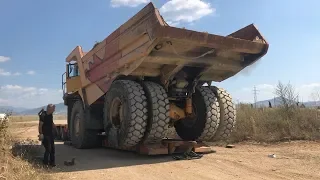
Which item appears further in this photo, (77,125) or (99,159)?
(77,125)

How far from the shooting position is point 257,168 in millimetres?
6992

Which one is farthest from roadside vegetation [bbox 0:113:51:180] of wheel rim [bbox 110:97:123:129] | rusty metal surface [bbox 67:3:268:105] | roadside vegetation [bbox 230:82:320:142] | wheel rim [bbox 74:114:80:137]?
roadside vegetation [bbox 230:82:320:142]

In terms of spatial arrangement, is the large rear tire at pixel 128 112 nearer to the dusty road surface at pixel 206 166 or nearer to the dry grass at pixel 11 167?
the dusty road surface at pixel 206 166

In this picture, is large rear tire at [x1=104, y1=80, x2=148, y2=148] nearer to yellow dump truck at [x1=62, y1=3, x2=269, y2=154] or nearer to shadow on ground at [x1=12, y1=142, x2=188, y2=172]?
yellow dump truck at [x1=62, y1=3, x2=269, y2=154]

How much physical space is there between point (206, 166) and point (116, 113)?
9.01 ft

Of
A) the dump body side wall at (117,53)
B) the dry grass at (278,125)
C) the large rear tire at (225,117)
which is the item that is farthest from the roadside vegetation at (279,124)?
the dump body side wall at (117,53)

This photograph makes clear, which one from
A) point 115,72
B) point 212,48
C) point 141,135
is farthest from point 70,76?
point 212,48

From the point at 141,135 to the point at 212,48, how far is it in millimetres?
2562

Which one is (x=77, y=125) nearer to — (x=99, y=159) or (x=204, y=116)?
(x=99, y=159)

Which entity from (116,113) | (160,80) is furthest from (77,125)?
(160,80)

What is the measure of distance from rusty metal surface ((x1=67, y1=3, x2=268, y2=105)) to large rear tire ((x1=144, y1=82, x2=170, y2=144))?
64 centimetres

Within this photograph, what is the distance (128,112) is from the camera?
310 inches

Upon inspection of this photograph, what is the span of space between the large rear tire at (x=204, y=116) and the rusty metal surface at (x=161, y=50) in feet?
1.80

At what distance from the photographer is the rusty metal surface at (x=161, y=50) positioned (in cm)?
714
